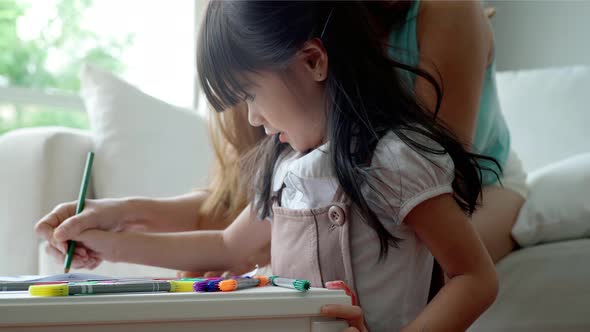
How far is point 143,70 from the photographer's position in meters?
2.75

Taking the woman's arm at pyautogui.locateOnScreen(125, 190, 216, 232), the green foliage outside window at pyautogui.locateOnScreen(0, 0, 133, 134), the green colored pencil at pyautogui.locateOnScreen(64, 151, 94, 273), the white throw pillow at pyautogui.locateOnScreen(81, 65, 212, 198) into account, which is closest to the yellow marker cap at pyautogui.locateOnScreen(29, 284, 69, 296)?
the green colored pencil at pyautogui.locateOnScreen(64, 151, 94, 273)

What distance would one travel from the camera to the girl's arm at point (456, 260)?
680 mm

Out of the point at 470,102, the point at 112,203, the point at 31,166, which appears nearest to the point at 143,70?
the point at 31,166

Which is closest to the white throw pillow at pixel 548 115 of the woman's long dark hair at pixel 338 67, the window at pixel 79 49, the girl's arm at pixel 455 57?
the girl's arm at pixel 455 57

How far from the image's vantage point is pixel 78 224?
968 millimetres

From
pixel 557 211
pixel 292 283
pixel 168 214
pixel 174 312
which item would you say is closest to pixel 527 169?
pixel 557 211

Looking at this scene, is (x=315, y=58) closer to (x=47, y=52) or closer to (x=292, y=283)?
(x=292, y=283)

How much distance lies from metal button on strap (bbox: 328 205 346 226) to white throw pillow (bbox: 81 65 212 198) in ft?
3.19

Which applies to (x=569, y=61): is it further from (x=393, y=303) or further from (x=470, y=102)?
(x=393, y=303)

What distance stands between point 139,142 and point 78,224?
729mm

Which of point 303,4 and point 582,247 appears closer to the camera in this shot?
point 303,4

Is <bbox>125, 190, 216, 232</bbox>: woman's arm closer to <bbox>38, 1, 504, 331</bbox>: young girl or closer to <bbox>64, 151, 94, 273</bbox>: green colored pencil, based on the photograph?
<bbox>64, 151, 94, 273</bbox>: green colored pencil

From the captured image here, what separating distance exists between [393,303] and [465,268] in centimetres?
10

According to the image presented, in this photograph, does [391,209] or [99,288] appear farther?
[391,209]
